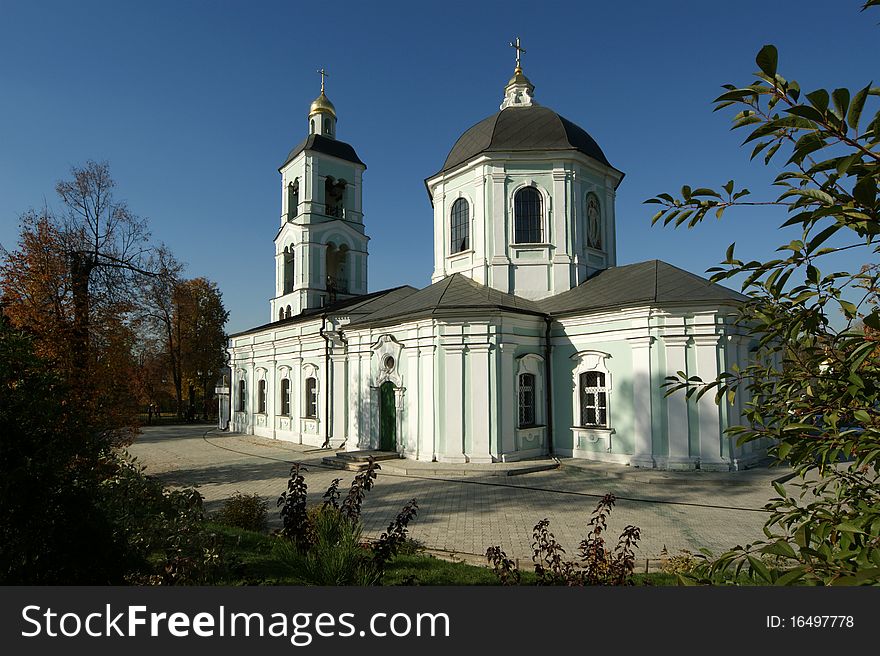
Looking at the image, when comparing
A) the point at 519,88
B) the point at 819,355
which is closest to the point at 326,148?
the point at 519,88

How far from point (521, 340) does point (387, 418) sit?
5225 millimetres

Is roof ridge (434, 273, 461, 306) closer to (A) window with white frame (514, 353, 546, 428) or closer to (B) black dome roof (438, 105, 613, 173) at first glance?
(A) window with white frame (514, 353, 546, 428)

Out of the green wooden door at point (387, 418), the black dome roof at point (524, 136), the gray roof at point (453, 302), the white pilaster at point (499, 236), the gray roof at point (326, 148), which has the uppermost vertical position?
the gray roof at point (326, 148)

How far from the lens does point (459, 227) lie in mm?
18812

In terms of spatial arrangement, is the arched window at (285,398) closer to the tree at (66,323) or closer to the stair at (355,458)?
the stair at (355,458)

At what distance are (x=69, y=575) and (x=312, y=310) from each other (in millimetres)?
21108

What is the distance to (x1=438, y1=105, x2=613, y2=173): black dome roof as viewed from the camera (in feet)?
58.3

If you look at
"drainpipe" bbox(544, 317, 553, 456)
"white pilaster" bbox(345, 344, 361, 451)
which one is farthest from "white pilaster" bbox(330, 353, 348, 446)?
"drainpipe" bbox(544, 317, 553, 456)

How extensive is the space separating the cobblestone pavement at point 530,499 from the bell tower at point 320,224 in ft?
34.4

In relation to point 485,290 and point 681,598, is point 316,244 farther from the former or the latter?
point 681,598

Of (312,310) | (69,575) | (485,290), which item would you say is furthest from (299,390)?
(69,575)

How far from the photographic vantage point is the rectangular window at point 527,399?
51.0 ft

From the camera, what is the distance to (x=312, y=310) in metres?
25.0

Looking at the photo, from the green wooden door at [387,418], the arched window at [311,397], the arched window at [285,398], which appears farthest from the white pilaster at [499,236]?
the arched window at [285,398]
